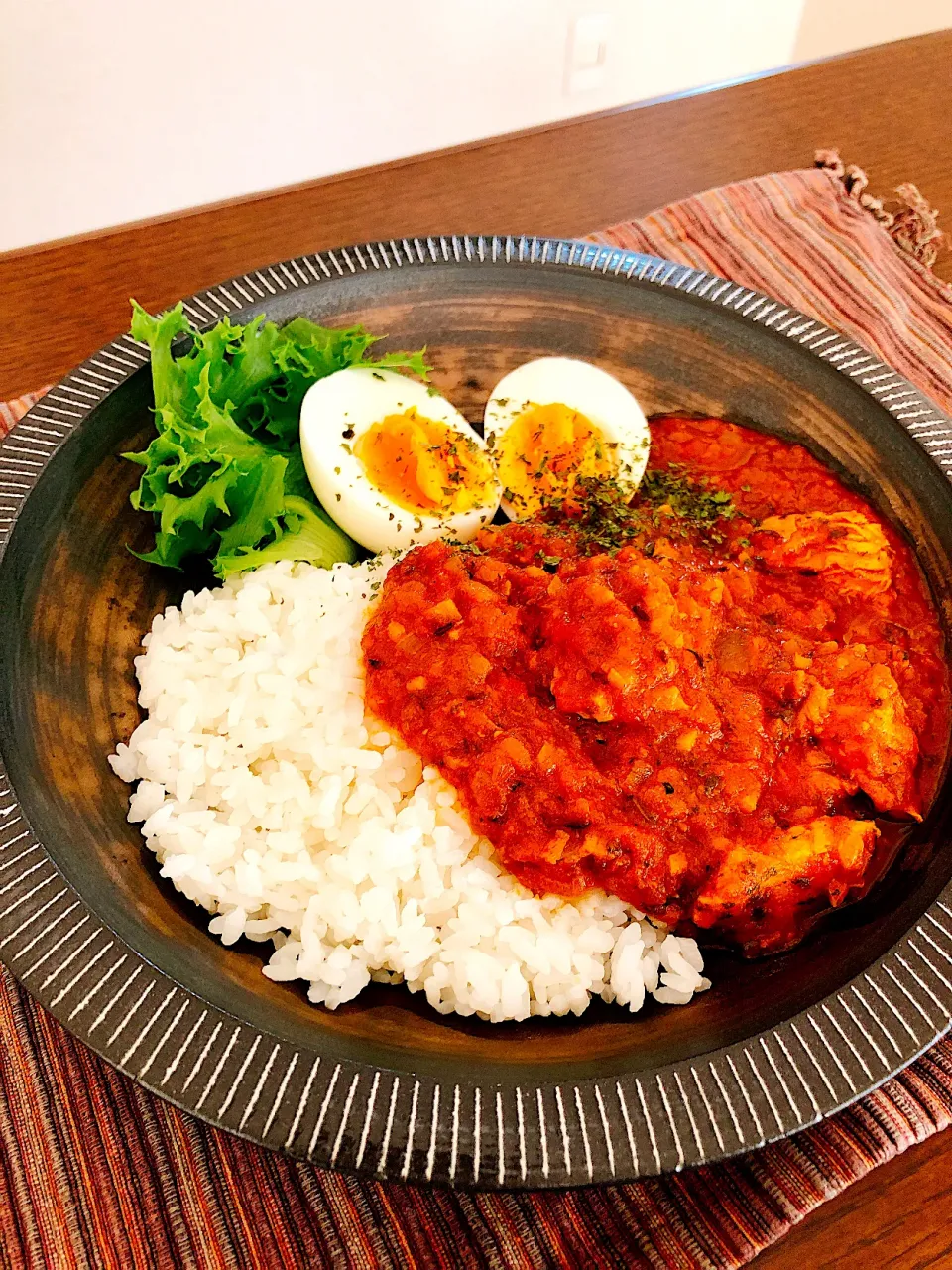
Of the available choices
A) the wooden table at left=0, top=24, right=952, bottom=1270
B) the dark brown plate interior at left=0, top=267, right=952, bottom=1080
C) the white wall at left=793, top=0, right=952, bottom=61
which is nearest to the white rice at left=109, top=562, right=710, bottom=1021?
the dark brown plate interior at left=0, top=267, right=952, bottom=1080

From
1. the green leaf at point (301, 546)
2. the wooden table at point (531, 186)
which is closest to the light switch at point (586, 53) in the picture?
the wooden table at point (531, 186)

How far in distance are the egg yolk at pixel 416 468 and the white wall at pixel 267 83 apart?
77.6 inches

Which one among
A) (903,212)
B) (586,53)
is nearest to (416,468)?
(903,212)

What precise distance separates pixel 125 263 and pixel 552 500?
130 centimetres

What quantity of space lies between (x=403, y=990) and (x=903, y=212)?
7.61 feet

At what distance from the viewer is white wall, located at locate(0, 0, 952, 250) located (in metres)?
3.00

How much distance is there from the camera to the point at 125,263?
8.01ft

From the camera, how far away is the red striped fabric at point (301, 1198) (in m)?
1.18

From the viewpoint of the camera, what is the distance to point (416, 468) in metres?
1.84

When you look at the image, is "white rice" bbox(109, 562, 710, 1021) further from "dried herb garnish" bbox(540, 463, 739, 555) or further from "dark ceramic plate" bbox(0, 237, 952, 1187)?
"dried herb garnish" bbox(540, 463, 739, 555)

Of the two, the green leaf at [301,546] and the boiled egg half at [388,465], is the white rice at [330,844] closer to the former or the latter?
the green leaf at [301,546]

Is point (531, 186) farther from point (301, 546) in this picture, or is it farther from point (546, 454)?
point (301, 546)

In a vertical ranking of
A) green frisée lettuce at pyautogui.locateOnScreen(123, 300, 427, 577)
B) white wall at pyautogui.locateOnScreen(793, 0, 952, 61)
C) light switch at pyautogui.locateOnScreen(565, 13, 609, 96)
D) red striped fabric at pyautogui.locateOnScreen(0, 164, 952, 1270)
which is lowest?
red striped fabric at pyautogui.locateOnScreen(0, 164, 952, 1270)

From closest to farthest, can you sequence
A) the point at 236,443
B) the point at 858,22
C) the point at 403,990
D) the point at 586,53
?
1. the point at 403,990
2. the point at 236,443
3. the point at 586,53
4. the point at 858,22
